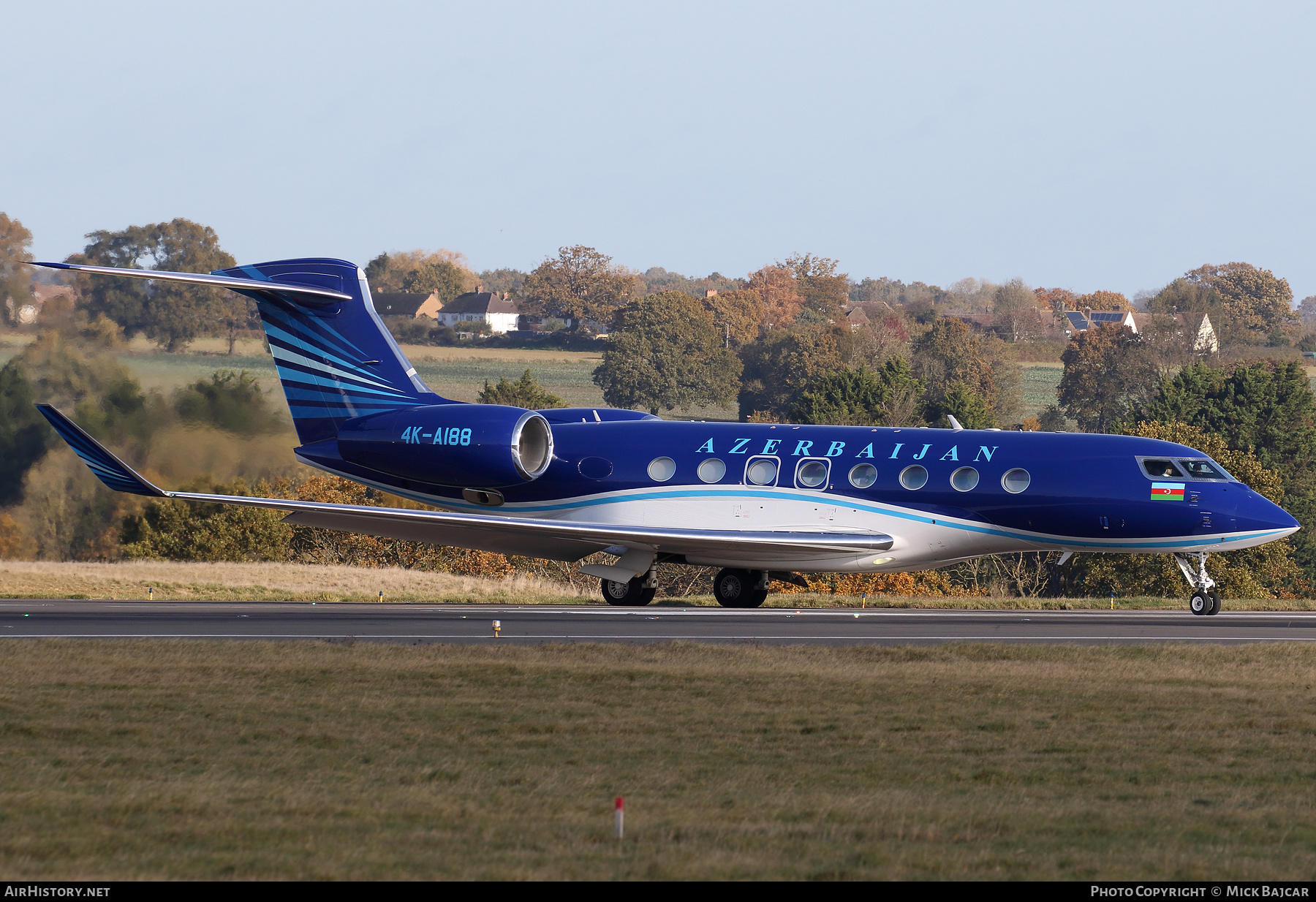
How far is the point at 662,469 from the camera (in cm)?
3053

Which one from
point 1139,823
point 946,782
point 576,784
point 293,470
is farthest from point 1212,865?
point 293,470

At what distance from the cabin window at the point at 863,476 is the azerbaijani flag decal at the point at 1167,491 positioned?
197 inches

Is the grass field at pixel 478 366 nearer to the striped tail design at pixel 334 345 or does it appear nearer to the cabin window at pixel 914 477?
the striped tail design at pixel 334 345

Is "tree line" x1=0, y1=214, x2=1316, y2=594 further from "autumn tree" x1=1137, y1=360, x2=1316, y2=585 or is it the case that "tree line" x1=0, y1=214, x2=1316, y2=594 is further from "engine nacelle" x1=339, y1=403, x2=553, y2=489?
"engine nacelle" x1=339, y1=403, x2=553, y2=489

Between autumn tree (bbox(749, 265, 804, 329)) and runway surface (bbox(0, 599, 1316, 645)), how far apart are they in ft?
397

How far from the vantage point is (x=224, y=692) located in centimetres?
1506

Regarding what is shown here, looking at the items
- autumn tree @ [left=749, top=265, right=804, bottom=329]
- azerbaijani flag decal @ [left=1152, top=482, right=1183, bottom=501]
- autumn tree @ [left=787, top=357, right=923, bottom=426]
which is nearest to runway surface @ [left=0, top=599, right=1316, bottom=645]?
azerbaijani flag decal @ [left=1152, top=482, right=1183, bottom=501]

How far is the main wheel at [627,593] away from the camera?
30.9 m

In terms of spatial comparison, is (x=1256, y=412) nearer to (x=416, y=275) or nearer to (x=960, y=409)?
(x=960, y=409)

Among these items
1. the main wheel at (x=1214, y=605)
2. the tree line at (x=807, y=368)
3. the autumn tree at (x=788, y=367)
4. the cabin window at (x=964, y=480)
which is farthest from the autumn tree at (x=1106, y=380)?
the cabin window at (x=964, y=480)

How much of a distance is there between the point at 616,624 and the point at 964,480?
7.68 metres

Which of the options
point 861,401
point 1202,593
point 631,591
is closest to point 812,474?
point 631,591

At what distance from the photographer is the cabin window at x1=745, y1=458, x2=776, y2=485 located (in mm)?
29594

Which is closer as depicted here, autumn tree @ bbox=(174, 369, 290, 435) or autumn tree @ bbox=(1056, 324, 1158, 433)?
autumn tree @ bbox=(174, 369, 290, 435)
